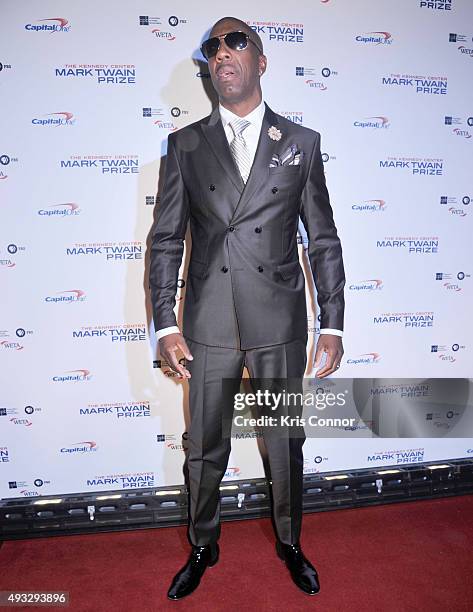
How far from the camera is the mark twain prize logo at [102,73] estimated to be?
108 inches

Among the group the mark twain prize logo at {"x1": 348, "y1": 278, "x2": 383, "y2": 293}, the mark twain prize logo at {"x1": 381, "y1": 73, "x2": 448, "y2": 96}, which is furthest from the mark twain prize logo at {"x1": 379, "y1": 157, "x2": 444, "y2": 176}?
the mark twain prize logo at {"x1": 348, "y1": 278, "x2": 383, "y2": 293}

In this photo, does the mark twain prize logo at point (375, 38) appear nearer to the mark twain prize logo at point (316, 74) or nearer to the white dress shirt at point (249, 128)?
the mark twain prize logo at point (316, 74)

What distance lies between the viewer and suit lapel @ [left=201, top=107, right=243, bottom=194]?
2.18 meters

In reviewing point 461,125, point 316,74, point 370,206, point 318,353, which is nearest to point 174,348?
point 318,353

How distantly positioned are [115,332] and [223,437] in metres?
1.03

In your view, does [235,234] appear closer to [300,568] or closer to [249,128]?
[249,128]

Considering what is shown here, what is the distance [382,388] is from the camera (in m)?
3.34

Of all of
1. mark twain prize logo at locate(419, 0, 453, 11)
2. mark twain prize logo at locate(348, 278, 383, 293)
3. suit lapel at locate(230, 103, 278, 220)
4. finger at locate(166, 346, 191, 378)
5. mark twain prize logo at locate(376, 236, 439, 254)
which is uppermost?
mark twain prize logo at locate(419, 0, 453, 11)

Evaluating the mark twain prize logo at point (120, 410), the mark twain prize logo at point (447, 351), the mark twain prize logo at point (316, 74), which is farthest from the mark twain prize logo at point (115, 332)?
the mark twain prize logo at point (447, 351)

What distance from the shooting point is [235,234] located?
2195 mm

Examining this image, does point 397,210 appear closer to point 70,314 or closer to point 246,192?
point 246,192

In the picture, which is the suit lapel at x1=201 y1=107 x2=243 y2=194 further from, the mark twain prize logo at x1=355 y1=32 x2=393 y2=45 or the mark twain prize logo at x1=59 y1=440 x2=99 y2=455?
the mark twain prize logo at x1=59 y1=440 x2=99 y2=455

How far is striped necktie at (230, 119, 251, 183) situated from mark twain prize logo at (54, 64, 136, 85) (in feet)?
2.94

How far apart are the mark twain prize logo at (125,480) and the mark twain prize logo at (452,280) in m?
2.36
